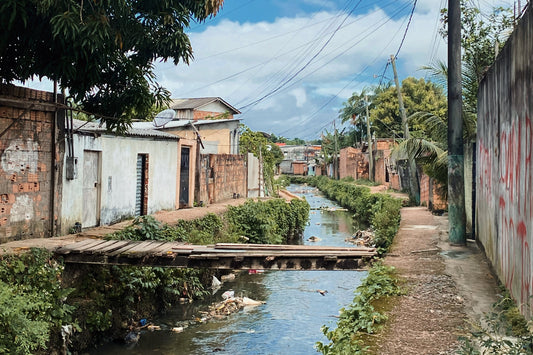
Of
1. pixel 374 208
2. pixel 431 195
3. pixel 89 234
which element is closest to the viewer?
pixel 89 234

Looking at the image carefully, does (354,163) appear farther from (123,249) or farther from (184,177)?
(123,249)

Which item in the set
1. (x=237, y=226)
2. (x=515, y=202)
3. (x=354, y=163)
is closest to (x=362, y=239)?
(x=237, y=226)

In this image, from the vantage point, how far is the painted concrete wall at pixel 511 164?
5758 millimetres

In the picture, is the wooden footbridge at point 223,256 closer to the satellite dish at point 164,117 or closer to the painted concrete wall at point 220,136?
the satellite dish at point 164,117

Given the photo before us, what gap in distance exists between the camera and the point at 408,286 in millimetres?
7777

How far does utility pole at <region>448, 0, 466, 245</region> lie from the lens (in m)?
11.6

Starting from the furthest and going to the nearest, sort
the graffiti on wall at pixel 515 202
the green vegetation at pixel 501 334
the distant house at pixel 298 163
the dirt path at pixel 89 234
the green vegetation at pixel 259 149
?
the distant house at pixel 298 163 → the green vegetation at pixel 259 149 → the dirt path at pixel 89 234 → the graffiti on wall at pixel 515 202 → the green vegetation at pixel 501 334

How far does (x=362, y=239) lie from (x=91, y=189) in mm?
11045

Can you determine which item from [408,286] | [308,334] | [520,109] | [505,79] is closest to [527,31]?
[520,109]

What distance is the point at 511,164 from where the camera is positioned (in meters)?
7.04

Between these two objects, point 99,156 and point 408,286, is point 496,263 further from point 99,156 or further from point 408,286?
point 99,156

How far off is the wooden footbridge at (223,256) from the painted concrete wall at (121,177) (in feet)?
9.86

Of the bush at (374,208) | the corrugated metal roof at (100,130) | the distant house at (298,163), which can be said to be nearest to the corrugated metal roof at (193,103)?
the bush at (374,208)

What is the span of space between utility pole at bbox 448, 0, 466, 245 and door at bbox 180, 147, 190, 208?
9.65 meters
